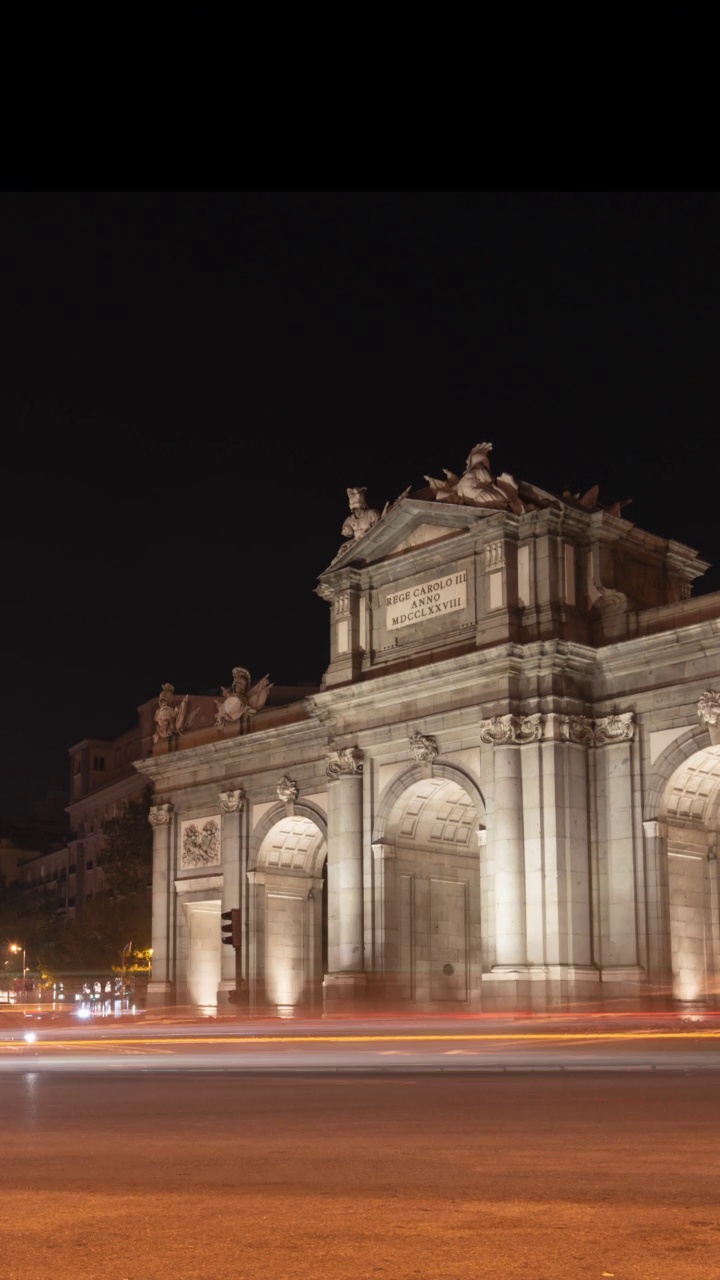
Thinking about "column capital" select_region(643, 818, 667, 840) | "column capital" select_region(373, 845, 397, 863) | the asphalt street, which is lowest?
the asphalt street

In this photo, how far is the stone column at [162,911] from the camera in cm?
6159

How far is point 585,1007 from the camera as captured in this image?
41.9 metres

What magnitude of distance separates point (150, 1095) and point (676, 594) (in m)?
35.1

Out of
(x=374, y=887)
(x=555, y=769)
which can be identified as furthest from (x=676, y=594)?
(x=374, y=887)

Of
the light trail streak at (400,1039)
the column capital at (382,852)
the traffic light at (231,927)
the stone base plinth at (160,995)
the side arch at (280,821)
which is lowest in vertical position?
the stone base plinth at (160,995)

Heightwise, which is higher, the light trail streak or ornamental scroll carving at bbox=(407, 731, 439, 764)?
ornamental scroll carving at bbox=(407, 731, 439, 764)

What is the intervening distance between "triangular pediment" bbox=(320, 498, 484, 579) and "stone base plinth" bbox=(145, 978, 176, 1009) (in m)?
20.0

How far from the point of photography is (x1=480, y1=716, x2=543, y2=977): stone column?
43.3 meters

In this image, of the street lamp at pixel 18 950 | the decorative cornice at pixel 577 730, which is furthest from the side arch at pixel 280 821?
the street lamp at pixel 18 950

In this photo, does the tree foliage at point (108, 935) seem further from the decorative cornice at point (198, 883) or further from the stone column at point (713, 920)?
the stone column at point (713, 920)

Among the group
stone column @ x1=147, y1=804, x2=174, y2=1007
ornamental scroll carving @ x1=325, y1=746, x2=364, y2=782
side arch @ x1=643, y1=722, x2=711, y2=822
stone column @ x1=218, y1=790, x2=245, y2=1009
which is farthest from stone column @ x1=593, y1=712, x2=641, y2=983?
stone column @ x1=147, y1=804, x2=174, y2=1007

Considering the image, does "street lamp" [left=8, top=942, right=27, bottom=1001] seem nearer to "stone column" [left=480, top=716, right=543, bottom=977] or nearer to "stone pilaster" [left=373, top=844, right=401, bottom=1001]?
"stone pilaster" [left=373, top=844, right=401, bottom=1001]

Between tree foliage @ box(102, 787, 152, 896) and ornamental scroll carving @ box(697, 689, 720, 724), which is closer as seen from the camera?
ornamental scroll carving @ box(697, 689, 720, 724)

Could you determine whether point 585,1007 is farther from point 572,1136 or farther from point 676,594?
point 572,1136
